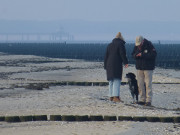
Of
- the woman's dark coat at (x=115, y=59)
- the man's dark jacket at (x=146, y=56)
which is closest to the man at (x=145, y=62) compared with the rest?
the man's dark jacket at (x=146, y=56)

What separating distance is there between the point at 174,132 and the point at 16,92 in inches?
417

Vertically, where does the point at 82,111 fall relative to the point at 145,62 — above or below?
below

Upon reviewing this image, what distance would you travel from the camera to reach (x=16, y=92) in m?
21.1

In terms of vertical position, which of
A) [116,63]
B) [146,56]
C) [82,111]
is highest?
[146,56]

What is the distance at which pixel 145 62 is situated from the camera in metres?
15.9

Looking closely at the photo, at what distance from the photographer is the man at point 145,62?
51.9 feet

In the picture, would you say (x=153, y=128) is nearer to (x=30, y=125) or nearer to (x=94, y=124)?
(x=94, y=124)

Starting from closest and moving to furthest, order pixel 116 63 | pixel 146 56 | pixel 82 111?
pixel 82 111, pixel 146 56, pixel 116 63

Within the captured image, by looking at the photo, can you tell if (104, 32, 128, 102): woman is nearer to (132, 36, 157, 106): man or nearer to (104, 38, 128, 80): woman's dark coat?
(104, 38, 128, 80): woman's dark coat

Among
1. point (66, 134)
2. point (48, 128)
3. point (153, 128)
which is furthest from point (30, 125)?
point (153, 128)

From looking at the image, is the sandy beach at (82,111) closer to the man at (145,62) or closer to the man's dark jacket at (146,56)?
the man at (145,62)

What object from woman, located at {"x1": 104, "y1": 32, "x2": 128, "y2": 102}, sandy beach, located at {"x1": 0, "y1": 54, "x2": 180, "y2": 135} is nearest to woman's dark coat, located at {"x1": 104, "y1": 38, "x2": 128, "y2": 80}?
woman, located at {"x1": 104, "y1": 32, "x2": 128, "y2": 102}

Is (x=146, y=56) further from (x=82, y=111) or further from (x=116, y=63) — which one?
(x=82, y=111)

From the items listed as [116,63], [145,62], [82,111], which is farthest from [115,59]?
[82,111]
